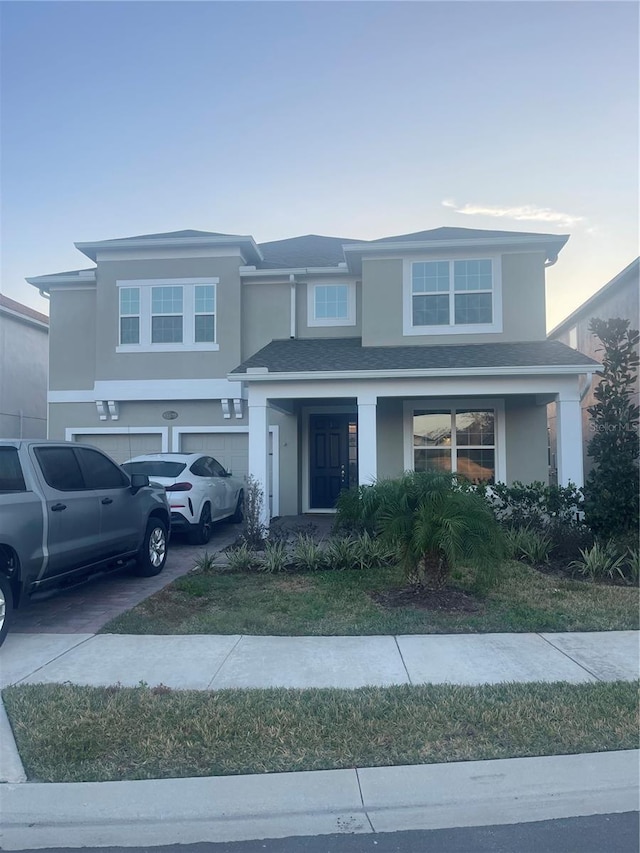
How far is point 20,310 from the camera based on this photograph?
758 inches

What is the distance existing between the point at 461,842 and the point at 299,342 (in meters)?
12.6

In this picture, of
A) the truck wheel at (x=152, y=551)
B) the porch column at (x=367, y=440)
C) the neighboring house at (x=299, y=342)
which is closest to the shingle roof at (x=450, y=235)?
the neighboring house at (x=299, y=342)

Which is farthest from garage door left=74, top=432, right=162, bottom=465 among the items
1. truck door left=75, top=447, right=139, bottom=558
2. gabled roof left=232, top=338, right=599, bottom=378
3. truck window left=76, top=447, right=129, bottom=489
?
truck window left=76, top=447, right=129, bottom=489

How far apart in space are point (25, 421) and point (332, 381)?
1105cm

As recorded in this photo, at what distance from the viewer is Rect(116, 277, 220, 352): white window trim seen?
1562 cm

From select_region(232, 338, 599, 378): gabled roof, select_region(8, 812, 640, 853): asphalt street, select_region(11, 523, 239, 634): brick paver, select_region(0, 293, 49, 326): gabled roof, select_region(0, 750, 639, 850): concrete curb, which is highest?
select_region(0, 293, 49, 326): gabled roof

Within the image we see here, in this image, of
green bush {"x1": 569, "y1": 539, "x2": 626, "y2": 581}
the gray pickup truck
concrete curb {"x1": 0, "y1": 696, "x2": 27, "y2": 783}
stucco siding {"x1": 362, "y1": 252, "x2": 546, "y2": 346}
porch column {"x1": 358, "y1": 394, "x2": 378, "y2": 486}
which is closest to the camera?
concrete curb {"x1": 0, "y1": 696, "x2": 27, "y2": 783}

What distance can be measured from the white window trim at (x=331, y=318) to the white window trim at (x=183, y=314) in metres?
2.15

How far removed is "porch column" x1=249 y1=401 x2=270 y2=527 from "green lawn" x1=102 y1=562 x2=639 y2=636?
2.73 meters

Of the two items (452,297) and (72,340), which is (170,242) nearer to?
(72,340)

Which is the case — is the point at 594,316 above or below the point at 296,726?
above

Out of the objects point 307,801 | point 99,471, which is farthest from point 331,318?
point 307,801

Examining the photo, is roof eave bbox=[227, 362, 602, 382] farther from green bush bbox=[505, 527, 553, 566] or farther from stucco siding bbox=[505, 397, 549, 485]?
green bush bbox=[505, 527, 553, 566]

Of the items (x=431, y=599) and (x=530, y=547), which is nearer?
(x=431, y=599)
